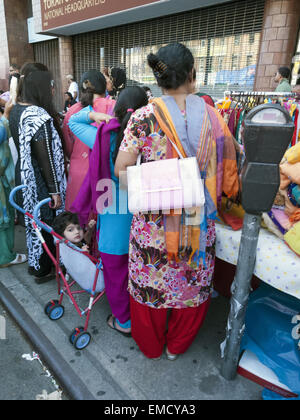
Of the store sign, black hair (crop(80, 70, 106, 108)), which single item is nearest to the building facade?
the store sign

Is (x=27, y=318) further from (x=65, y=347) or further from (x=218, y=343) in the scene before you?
(x=218, y=343)

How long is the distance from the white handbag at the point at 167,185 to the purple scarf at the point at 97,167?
0.39 metres

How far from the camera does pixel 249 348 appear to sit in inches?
79.5

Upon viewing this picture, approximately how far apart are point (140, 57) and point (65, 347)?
949cm

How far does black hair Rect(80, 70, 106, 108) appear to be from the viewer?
102 inches

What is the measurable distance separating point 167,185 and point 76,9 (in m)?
9.87

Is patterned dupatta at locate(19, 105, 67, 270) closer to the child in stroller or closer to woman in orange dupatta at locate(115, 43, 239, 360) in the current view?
the child in stroller

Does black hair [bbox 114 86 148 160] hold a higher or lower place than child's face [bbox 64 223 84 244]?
higher

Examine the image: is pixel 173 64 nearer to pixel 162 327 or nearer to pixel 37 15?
pixel 162 327

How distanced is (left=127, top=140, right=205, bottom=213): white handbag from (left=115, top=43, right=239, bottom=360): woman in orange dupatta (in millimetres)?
90

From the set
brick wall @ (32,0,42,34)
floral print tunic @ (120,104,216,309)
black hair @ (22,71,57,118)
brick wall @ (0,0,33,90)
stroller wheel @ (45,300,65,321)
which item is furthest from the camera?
brick wall @ (0,0,33,90)

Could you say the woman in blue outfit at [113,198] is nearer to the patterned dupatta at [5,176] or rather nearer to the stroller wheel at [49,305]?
the stroller wheel at [49,305]

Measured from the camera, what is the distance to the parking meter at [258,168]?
1.35m

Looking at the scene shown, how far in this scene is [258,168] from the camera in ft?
4.70
